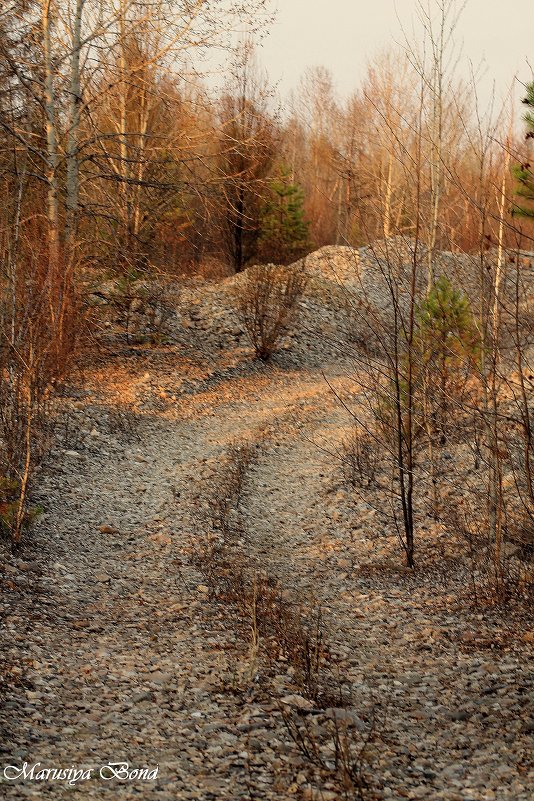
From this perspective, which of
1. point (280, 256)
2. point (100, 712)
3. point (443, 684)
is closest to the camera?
point (100, 712)

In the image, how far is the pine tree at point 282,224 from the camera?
64.8 ft

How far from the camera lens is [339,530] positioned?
687 cm

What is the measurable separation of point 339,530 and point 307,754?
382cm

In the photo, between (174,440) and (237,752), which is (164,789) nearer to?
(237,752)

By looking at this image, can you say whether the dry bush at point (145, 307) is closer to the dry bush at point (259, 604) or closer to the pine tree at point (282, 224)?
the pine tree at point (282, 224)

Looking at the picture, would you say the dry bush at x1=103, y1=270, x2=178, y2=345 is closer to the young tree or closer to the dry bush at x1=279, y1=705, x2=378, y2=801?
the young tree

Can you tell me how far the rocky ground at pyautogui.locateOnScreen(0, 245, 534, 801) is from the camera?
308cm

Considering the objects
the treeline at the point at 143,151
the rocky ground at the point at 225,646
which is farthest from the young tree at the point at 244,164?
the rocky ground at the point at 225,646

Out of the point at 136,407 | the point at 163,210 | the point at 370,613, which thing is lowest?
the point at 370,613

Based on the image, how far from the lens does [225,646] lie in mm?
4316

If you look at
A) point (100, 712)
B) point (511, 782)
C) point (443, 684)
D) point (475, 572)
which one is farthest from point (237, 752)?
point (475, 572)

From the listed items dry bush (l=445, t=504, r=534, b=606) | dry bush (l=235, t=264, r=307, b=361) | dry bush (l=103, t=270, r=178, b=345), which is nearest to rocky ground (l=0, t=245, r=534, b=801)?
dry bush (l=445, t=504, r=534, b=606)

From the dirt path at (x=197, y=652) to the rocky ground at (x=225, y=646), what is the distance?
0.01 meters

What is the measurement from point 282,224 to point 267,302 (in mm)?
7601
